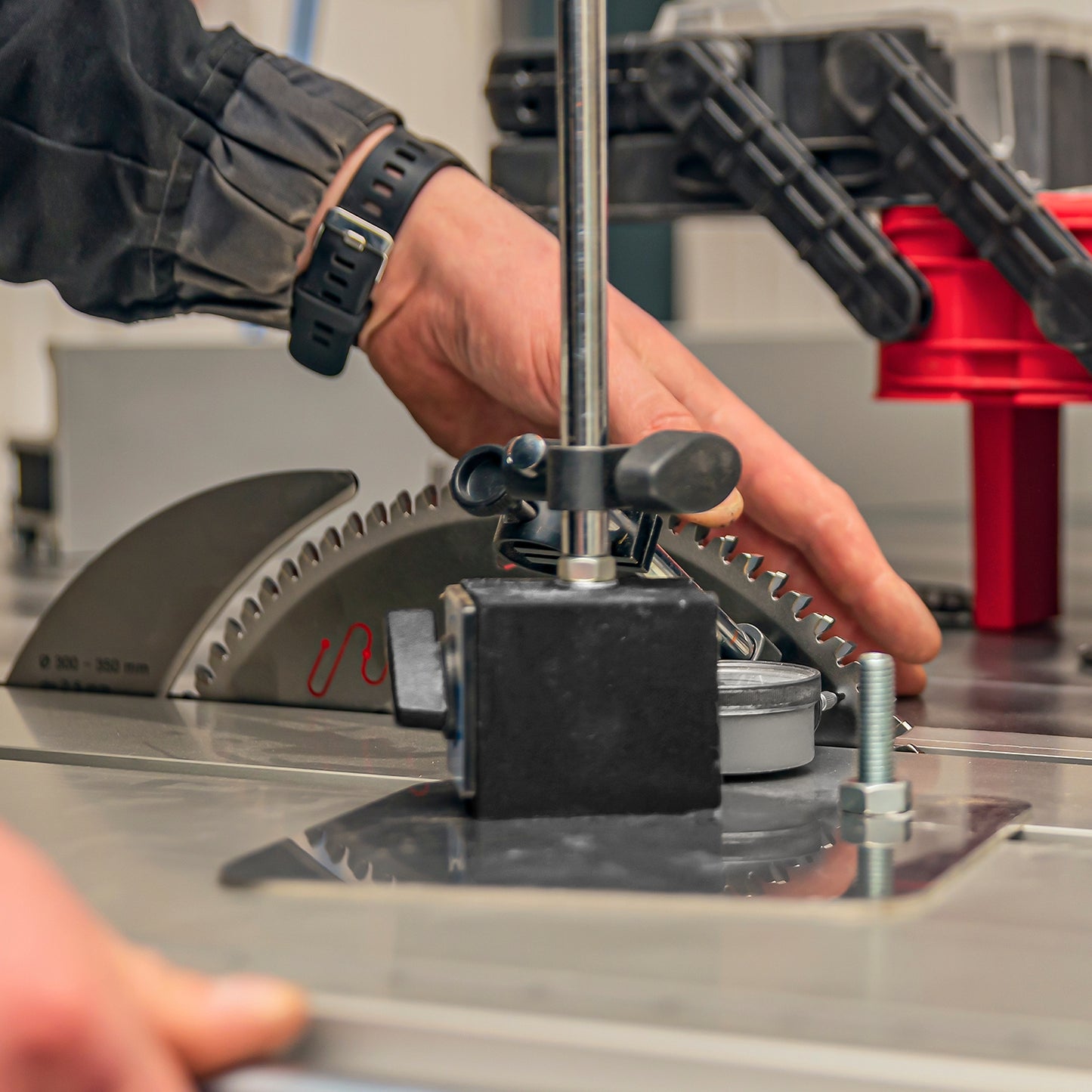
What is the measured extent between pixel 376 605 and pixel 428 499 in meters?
0.07

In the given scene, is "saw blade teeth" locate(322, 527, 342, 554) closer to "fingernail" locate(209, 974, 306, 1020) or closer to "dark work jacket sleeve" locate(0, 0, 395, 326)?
"dark work jacket sleeve" locate(0, 0, 395, 326)

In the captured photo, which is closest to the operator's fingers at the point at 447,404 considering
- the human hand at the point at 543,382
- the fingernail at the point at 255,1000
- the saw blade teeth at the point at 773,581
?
the human hand at the point at 543,382

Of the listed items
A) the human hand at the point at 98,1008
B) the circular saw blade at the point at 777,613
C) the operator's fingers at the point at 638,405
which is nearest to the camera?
the human hand at the point at 98,1008

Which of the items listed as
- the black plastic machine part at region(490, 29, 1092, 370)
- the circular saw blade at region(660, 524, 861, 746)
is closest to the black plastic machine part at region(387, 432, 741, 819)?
the circular saw blade at region(660, 524, 861, 746)

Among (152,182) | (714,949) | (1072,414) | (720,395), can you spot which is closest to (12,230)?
(152,182)

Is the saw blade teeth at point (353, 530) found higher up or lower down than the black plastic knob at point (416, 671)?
higher up

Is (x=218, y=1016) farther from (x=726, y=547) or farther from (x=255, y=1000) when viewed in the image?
(x=726, y=547)

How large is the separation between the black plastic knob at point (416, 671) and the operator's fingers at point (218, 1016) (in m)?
0.19

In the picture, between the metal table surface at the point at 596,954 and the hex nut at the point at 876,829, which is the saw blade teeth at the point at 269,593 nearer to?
the metal table surface at the point at 596,954

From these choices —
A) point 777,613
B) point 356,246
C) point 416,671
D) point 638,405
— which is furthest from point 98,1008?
point 356,246

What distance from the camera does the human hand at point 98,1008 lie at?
0.32m

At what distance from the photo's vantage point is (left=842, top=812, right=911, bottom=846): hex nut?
1.69 ft

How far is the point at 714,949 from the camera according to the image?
404mm

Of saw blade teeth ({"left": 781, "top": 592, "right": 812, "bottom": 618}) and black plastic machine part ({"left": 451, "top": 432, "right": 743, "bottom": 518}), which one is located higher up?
black plastic machine part ({"left": 451, "top": 432, "right": 743, "bottom": 518})
